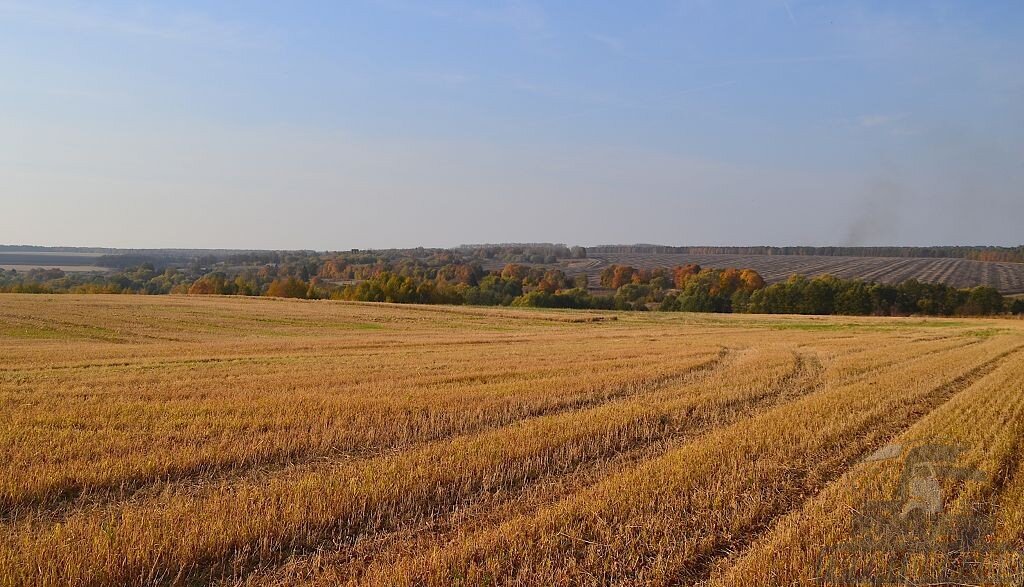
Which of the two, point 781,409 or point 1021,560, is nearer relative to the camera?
Result: point 1021,560

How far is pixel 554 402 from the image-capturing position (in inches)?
564

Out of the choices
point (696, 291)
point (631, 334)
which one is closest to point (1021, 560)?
point (631, 334)

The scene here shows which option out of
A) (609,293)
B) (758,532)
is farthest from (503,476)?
(609,293)

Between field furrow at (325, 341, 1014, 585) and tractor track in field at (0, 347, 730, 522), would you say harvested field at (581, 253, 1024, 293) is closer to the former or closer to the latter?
field furrow at (325, 341, 1014, 585)

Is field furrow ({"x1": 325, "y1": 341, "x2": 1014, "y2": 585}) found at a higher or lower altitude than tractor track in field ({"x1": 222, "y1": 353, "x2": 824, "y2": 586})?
higher

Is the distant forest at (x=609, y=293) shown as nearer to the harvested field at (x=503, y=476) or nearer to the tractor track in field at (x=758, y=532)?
the harvested field at (x=503, y=476)

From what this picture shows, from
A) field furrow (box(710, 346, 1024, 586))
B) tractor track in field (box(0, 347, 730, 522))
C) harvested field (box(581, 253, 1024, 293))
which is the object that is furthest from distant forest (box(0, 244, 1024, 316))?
field furrow (box(710, 346, 1024, 586))

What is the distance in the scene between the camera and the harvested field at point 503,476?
6.11 m

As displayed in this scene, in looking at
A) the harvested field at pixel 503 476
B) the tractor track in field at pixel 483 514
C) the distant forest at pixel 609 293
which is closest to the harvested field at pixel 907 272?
the distant forest at pixel 609 293

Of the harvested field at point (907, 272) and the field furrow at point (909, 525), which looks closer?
the field furrow at point (909, 525)

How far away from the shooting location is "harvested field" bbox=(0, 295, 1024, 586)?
6.11m

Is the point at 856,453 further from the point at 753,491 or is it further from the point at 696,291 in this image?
the point at 696,291

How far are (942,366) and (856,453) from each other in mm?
13713

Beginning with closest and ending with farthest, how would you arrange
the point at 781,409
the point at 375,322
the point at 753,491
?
1. the point at 753,491
2. the point at 781,409
3. the point at 375,322
